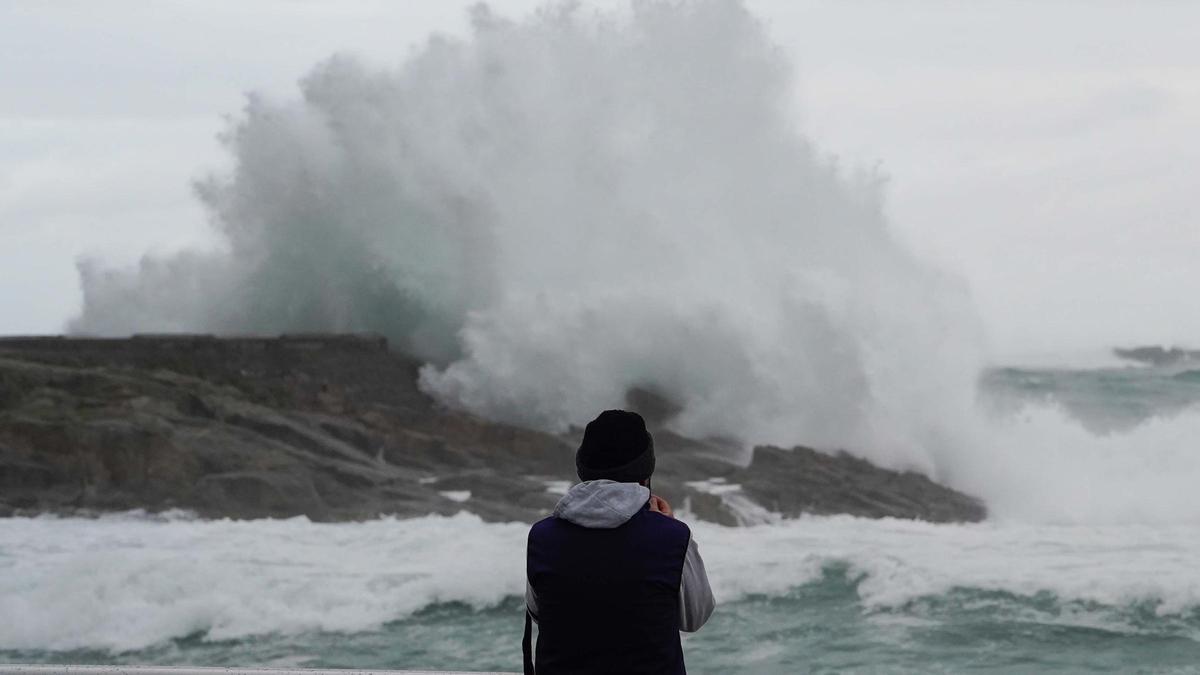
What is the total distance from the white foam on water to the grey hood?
714cm

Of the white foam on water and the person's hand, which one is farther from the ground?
the white foam on water

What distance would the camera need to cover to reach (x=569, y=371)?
16109mm

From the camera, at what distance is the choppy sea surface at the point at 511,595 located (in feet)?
27.2

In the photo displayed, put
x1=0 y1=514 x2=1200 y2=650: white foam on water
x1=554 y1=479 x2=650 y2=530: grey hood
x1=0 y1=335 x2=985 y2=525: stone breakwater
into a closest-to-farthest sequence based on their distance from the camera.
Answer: x1=554 y1=479 x2=650 y2=530: grey hood < x1=0 y1=514 x2=1200 y2=650: white foam on water < x1=0 y1=335 x2=985 y2=525: stone breakwater

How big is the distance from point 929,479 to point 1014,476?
106cm

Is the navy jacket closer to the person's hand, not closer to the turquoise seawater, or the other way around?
the person's hand

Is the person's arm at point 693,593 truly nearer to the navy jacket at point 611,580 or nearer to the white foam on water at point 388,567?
the navy jacket at point 611,580

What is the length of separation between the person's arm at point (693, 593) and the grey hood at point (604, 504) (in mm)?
99

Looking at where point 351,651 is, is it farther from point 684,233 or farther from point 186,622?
point 684,233

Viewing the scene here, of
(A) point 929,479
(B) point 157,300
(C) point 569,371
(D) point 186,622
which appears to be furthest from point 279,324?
(D) point 186,622

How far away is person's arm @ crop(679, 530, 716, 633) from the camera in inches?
85.0

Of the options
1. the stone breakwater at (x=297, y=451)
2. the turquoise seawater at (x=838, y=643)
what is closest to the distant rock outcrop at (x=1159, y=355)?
the stone breakwater at (x=297, y=451)

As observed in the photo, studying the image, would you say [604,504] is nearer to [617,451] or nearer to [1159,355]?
[617,451]

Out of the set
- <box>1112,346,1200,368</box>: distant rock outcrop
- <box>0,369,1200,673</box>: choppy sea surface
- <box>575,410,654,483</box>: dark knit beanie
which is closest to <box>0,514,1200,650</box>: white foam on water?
<box>0,369,1200,673</box>: choppy sea surface
